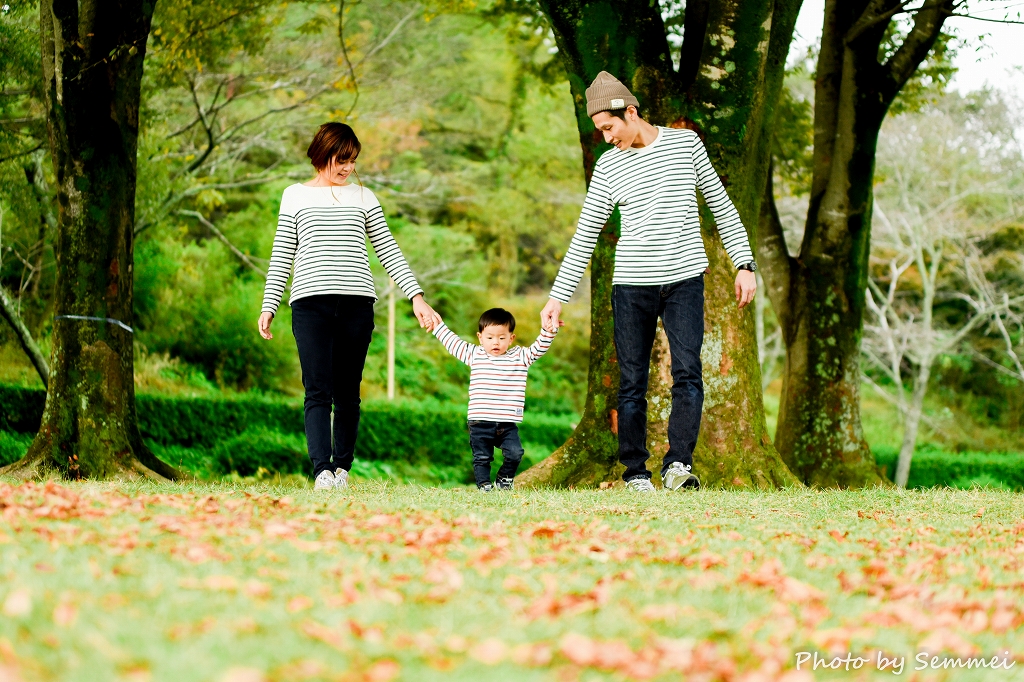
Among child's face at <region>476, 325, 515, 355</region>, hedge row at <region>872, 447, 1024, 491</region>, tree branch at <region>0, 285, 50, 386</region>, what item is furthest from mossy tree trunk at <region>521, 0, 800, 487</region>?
hedge row at <region>872, 447, 1024, 491</region>

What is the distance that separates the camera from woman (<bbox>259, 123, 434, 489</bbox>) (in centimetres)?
577

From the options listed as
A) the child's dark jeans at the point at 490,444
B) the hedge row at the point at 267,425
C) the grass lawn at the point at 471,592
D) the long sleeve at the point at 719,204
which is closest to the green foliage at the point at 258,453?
the hedge row at the point at 267,425

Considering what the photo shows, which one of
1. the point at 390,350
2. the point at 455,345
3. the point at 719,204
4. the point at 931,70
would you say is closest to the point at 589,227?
the point at 719,204

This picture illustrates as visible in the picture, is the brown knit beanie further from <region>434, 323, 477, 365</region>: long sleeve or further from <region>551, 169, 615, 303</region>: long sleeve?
<region>434, 323, 477, 365</region>: long sleeve

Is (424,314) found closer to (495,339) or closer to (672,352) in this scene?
(495,339)

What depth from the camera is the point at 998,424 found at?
27594mm

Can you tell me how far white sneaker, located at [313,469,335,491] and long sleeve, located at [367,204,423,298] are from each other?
1.13 meters

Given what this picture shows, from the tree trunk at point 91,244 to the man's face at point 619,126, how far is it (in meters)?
3.94

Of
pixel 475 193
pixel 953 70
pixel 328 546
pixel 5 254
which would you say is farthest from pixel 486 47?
pixel 328 546

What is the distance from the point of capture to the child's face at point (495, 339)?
20.7 feet

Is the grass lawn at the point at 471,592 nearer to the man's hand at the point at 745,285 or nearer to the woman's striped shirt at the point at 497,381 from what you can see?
the man's hand at the point at 745,285

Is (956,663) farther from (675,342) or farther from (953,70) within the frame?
(953,70)

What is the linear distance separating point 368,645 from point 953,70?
11837 millimetres

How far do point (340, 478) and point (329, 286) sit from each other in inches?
44.2
